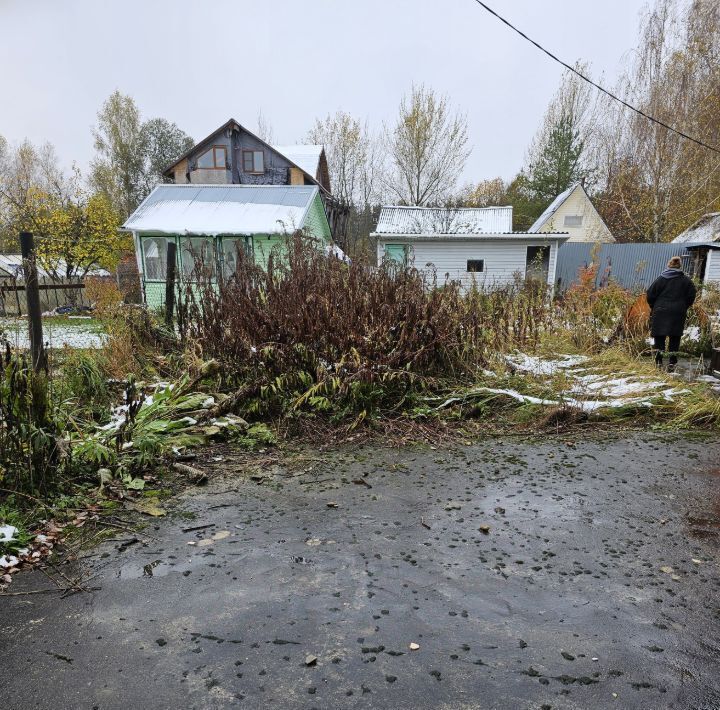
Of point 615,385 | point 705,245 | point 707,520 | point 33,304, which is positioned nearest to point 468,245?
point 705,245

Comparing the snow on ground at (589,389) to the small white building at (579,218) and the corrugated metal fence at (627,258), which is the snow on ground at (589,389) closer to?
the corrugated metal fence at (627,258)

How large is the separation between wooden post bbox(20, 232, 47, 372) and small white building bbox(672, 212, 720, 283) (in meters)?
18.3

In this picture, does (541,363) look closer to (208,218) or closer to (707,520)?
(707,520)

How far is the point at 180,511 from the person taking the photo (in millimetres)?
3047

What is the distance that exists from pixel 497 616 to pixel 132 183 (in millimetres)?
40218

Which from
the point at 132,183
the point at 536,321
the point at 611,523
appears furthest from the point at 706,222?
the point at 132,183

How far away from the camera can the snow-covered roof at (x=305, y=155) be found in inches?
1064

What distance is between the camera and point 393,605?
2.16 metres

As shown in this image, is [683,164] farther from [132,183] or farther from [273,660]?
[132,183]

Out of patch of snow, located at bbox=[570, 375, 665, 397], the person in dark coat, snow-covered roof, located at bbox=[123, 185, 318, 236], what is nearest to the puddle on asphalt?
patch of snow, located at bbox=[570, 375, 665, 397]

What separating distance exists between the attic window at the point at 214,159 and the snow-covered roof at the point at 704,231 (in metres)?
23.1

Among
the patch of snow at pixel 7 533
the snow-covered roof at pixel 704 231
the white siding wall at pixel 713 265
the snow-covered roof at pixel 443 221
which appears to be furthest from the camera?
the snow-covered roof at pixel 443 221

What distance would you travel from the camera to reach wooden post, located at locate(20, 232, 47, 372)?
4014 millimetres

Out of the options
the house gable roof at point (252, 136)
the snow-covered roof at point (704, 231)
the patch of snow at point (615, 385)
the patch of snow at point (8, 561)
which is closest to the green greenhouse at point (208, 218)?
the house gable roof at point (252, 136)
